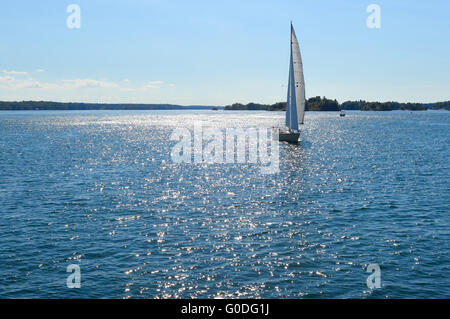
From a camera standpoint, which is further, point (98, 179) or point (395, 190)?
point (98, 179)

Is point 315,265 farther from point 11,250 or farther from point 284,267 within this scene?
point 11,250

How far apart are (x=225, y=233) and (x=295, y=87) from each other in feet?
214

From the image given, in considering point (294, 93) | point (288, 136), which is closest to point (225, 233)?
point (294, 93)

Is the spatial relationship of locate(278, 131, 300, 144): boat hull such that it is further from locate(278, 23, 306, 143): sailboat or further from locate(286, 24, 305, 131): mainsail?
locate(286, 24, 305, 131): mainsail

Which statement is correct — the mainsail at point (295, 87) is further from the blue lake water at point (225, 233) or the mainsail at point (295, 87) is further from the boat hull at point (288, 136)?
the blue lake water at point (225, 233)

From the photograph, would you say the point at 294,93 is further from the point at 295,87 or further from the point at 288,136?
the point at 288,136

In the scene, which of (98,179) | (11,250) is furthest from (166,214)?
(98,179)

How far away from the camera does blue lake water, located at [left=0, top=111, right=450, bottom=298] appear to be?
23.1 m

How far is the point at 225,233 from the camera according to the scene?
105 ft

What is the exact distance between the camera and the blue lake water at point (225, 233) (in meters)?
23.1
